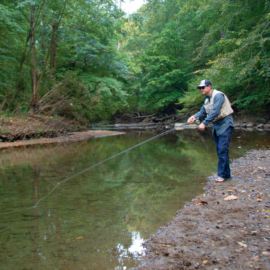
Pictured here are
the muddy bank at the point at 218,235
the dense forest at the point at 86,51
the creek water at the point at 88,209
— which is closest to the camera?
the muddy bank at the point at 218,235

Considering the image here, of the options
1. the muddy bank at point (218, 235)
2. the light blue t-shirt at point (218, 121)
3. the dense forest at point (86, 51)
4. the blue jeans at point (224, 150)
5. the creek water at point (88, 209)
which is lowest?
the creek water at point (88, 209)

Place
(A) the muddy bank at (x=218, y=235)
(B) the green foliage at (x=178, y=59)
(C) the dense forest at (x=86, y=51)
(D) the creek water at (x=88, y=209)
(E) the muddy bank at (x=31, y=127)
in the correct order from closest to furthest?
(A) the muddy bank at (x=218, y=235) < (D) the creek water at (x=88, y=209) < (E) the muddy bank at (x=31, y=127) < (C) the dense forest at (x=86, y=51) < (B) the green foliage at (x=178, y=59)

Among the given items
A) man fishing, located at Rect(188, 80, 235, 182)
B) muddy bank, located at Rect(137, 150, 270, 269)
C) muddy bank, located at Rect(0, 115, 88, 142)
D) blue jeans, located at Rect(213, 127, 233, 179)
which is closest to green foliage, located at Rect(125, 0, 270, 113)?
muddy bank, located at Rect(0, 115, 88, 142)

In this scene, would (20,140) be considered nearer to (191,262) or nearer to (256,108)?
(191,262)

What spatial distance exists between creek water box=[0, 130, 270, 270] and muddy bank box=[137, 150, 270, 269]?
20 centimetres

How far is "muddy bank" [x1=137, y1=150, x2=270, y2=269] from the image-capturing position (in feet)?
7.11

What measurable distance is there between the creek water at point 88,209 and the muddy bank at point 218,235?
0.67 feet

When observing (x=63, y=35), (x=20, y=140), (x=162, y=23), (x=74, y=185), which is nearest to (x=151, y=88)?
(x=162, y=23)

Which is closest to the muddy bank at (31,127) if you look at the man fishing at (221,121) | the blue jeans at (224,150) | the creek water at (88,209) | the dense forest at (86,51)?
the dense forest at (86,51)

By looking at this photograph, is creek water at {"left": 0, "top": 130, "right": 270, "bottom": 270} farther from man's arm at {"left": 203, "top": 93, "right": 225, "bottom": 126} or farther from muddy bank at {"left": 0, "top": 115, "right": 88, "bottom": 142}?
muddy bank at {"left": 0, "top": 115, "right": 88, "bottom": 142}

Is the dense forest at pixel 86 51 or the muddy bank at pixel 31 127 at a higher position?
the dense forest at pixel 86 51

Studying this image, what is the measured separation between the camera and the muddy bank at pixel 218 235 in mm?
2166

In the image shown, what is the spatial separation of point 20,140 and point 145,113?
20.4 m

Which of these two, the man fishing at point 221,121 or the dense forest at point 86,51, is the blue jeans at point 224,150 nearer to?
the man fishing at point 221,121
